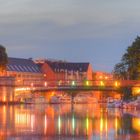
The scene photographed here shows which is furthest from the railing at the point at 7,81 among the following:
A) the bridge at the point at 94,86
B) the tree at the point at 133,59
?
the tree at the point at 133,59

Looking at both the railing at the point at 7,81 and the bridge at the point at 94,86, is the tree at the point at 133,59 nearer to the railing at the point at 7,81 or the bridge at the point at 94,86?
the bridge at the point at 94,86

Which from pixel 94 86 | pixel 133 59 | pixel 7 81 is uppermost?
pixel 133 59

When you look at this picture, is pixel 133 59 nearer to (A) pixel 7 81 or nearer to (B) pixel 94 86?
(B) pixel 94 86

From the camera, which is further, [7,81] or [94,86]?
[7,81]

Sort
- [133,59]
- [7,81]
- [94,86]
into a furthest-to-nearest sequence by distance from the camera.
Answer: [7,81], [94,86], [133,59]

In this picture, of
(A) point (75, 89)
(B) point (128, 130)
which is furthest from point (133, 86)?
(B) point (128, 130)

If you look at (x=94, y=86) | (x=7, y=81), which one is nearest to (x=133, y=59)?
(x=94, y=86)

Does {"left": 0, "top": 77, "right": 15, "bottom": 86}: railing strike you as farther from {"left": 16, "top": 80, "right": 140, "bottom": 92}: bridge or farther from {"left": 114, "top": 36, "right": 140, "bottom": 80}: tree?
{"left": 114, "top": 36, "right": 140, "bottom": 80}: tree

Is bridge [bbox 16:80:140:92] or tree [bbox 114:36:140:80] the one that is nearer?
tree [bbox 114:36:140:80]

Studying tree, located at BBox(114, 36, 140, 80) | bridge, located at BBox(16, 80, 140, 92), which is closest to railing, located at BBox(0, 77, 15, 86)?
bridge, located at BBox(16, 80, 140, 92)

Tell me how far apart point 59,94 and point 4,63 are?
49.2 meters

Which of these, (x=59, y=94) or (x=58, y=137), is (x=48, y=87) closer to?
(x=59, y=94)

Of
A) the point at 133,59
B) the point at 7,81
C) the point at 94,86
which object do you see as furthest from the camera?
the point at 7,81

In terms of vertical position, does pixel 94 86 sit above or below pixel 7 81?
below
